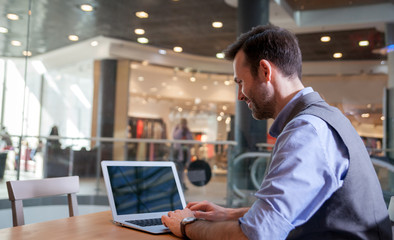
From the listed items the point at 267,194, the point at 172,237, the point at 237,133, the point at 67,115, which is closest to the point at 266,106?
the point at 267,194

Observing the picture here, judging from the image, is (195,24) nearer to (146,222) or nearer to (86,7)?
(86,7)

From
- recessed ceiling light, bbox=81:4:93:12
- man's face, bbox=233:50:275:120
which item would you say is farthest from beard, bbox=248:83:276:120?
recessed ceiling light, bbox=81:4:93:12

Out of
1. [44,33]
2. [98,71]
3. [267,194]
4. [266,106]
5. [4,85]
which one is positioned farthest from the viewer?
[98,71]

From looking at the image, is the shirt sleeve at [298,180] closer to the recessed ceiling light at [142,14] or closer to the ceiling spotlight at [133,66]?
the recessed ceiling light at [142,14]

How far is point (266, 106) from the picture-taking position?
126 centimetres

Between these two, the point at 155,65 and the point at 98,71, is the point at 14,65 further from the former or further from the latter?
the point at 155,65

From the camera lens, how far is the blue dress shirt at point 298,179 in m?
0.96

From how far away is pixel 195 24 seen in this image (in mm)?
6352

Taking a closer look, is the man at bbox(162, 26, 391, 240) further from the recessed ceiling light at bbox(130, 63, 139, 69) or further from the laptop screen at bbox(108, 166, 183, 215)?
the recessed ceiling light at bbox(130, 63, 139, 69)

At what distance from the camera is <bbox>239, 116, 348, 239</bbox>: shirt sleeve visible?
96 centimetres

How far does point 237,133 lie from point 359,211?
5.07 m

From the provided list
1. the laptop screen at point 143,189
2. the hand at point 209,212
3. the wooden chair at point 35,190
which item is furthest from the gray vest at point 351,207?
the wooden chair at point 35,190

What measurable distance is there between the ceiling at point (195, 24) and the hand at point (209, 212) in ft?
13.0

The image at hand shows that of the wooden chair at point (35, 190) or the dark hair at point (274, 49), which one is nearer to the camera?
the dark hair at point (274, 49)
